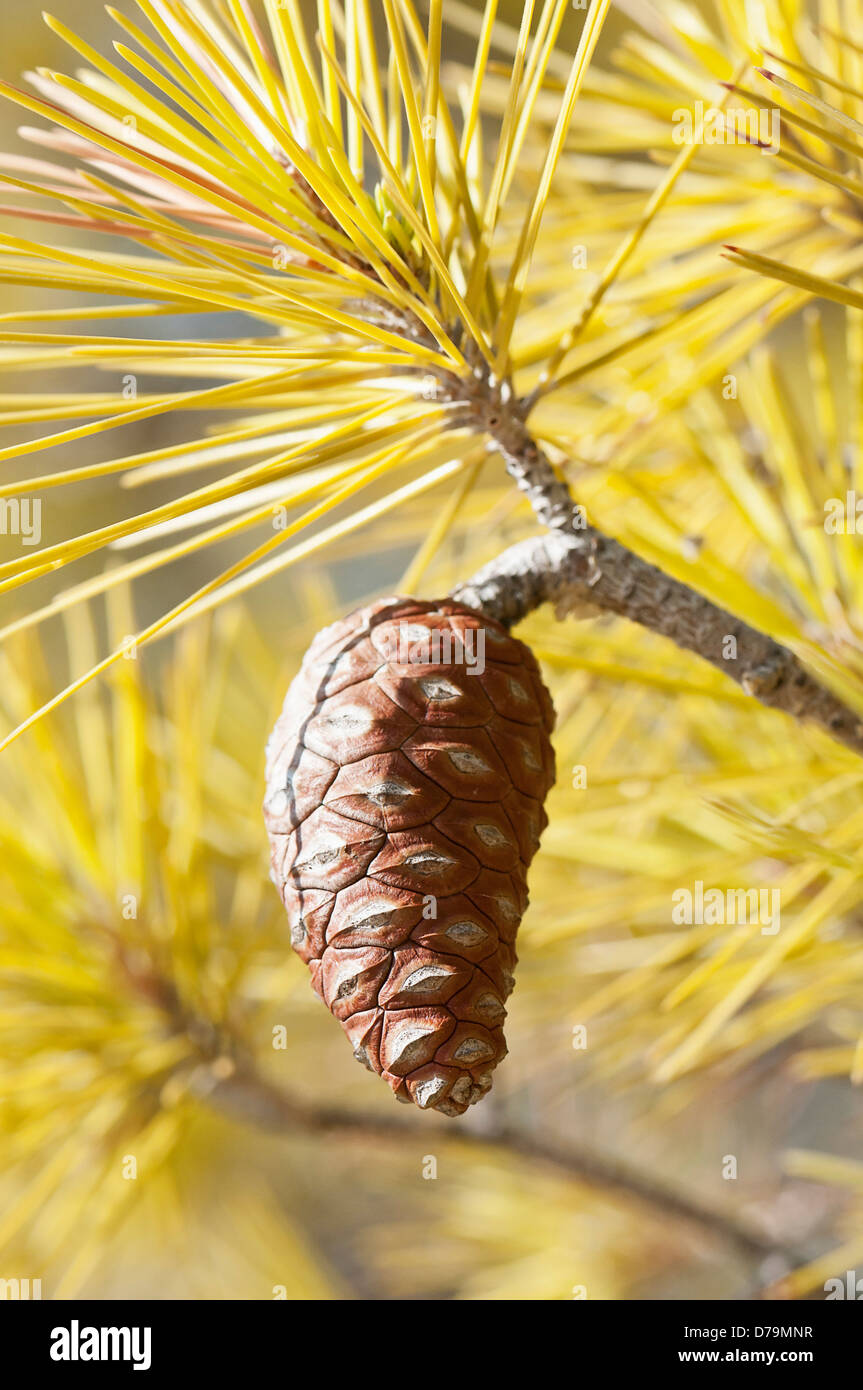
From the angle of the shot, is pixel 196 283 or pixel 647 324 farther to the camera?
pixel 647 324

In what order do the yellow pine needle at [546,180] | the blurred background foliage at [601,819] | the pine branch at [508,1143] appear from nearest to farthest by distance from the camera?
the yellow pine needle at [546,180], the blurred background foliage at [601,819], the pine branch at [508,1143]

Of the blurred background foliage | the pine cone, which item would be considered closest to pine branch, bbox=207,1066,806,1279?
A: the blurred background foliage

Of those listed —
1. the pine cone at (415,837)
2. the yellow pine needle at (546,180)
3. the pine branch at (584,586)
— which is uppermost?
the yellow pine needle at (546,180)

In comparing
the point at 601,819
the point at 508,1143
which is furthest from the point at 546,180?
the point at 508,1143

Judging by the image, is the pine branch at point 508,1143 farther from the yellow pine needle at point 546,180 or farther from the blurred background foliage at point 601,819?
the yellow pine needle at point 546,180

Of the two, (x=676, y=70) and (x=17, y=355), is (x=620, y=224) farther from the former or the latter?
(x=17, y=355)

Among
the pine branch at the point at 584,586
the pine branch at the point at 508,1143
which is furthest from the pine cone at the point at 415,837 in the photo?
the pine branch at the point at 508,1143

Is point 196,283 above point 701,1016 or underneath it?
above

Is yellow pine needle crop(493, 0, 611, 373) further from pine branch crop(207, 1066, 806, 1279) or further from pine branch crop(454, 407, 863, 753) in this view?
pine branch crop(207, 1066, 806, 1279)
